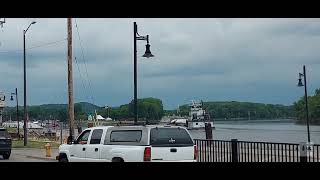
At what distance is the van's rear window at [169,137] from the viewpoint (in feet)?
50.2

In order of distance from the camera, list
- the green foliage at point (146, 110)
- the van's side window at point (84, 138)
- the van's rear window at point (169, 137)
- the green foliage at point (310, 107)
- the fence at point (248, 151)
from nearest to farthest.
Answer: the van's rear window at point (169, 137)
the van's side window at point (84, 138)
the fence at point (248, 151)
the green foliage at point (146, 110)
the green foliage at point (310, 107)

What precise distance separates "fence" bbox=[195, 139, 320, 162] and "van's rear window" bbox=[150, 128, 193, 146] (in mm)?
3407

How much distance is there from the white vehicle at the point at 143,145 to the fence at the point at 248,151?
3496 mm

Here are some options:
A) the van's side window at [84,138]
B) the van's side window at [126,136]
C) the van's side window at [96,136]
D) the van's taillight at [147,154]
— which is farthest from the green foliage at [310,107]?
the van's taillight at [147,154]

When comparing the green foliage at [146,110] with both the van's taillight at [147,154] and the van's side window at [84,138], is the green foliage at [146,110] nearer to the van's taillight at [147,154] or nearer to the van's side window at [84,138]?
the van's side window at [84,138]

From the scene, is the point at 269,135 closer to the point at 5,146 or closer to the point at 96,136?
the point at 5,146

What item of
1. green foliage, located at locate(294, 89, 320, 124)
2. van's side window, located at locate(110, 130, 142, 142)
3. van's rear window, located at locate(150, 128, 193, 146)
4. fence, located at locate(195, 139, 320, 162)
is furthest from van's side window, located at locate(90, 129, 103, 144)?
green foliage, located at locate(294, 89, 320, 124)

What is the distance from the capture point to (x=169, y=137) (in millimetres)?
15477

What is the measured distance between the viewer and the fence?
17.8 meters

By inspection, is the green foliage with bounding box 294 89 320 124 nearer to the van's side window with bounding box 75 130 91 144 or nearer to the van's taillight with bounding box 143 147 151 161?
the van's side window with bounding box 75 130 91 144

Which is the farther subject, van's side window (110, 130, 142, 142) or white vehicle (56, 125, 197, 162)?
van's side window (110, 130, 142, 142)

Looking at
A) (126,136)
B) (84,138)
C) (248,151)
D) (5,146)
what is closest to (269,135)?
(5,146)

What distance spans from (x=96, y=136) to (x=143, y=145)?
7.43 feet
